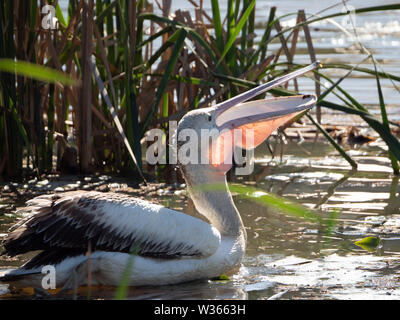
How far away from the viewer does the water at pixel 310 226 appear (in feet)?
11.5

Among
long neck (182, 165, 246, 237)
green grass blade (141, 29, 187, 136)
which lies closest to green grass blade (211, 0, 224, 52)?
green grass blade (141, 29, 187, 136)

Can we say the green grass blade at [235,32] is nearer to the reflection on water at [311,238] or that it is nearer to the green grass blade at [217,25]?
the green grass blade at [217,25]

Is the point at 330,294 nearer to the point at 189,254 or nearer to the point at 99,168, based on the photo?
the point at 189,254

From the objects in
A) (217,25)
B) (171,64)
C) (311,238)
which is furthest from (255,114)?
(217,25)

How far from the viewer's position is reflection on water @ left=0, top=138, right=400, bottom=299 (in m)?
3.50

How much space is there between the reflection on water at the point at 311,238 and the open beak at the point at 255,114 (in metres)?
0.58

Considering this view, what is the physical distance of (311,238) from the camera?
4.24 metres

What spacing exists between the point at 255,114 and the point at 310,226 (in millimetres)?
854

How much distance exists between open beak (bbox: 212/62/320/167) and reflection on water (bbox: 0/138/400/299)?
58 cm

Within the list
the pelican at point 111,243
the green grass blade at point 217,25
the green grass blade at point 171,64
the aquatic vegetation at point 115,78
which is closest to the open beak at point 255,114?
the pelican at point 111,243

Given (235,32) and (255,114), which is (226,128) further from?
(235,32)

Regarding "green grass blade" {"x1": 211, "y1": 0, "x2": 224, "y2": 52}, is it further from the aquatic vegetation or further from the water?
the water

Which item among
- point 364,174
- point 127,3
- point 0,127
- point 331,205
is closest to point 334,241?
point 331,205
